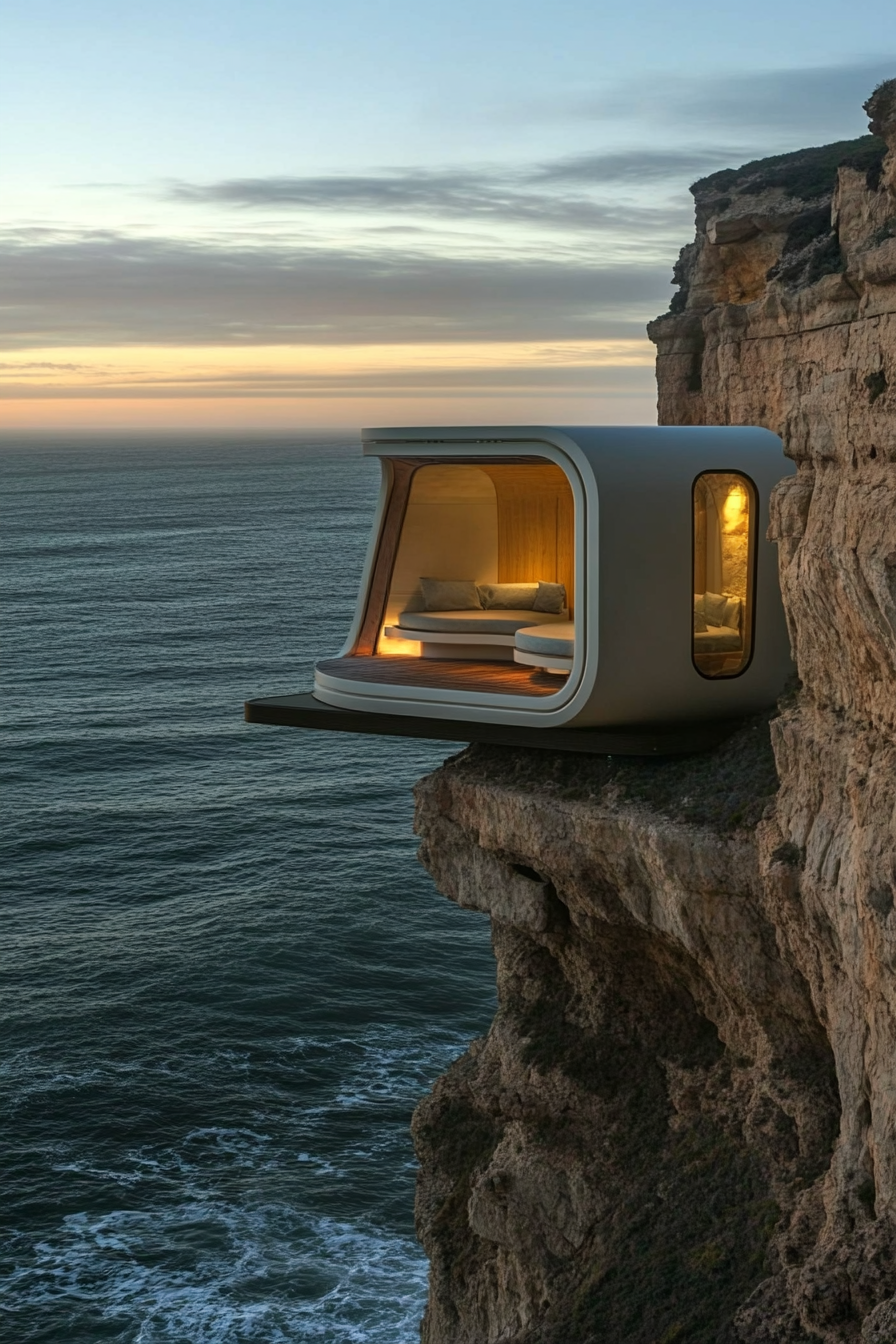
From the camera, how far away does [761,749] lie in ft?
68.4

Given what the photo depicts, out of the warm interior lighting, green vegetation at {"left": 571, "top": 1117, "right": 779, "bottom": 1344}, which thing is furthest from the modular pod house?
green vegetation at {"left": 571, "top": 1117, "right": 779, "bottom": 1344}

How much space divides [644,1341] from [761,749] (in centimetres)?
795

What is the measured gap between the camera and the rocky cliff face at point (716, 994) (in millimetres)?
15305

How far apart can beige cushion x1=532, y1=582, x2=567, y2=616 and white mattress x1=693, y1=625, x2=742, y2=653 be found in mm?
5156

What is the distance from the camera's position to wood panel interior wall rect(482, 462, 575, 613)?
28.4m

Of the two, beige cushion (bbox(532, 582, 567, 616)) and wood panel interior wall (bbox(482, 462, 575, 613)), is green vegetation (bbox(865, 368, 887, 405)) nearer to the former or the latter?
beige cushion (bbox(532, 582, 567, 616))

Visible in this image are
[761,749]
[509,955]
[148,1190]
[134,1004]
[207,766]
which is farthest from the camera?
[207,766]

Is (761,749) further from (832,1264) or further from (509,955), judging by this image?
(832,1264)

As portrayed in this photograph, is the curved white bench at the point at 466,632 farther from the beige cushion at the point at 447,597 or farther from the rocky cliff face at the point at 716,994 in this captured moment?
the rocky cliff face at the point at 716,994

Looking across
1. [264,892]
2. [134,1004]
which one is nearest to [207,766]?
[264,892]

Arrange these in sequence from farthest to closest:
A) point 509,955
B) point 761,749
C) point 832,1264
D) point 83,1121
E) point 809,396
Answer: point 83,1121
point 509,955
point 761,749
point 809,396
point 832,1264

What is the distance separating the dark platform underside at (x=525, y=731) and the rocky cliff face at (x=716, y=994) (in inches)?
15.6

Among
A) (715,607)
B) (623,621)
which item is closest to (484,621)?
(623,621)

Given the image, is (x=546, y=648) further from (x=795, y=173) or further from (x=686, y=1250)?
(x=795, y=173)
